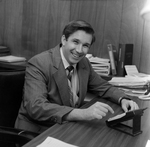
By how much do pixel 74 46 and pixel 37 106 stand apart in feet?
1.79

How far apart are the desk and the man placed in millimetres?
63

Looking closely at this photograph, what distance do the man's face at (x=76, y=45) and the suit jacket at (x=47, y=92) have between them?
7 cm

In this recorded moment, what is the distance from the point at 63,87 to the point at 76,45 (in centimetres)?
31

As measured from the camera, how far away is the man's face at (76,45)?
1.98 metres

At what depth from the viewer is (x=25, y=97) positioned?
175cm

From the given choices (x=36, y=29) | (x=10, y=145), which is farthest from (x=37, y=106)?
(x=36, y=29)

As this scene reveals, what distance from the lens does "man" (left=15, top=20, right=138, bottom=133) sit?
1634 mm

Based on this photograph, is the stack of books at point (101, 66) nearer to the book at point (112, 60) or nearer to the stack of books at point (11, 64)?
the book at point (112, 60)

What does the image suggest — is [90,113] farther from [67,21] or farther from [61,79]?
[67,21]

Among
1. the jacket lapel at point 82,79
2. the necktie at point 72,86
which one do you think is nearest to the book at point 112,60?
the jacket lapel at point 82,79

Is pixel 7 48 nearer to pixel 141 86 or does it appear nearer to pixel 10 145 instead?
pixel 141 86

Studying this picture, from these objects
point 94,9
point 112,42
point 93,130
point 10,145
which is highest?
point 94,9

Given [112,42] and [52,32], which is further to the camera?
[52,32]

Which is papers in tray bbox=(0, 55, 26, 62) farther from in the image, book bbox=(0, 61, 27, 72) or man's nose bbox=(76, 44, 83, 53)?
man's nose bbox=(76, 44, 83, 53)
